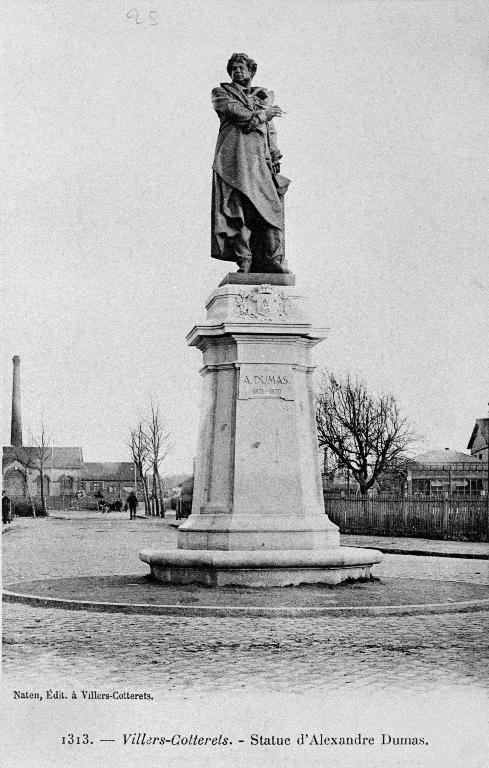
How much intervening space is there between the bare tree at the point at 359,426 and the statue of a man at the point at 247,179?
35.5 m

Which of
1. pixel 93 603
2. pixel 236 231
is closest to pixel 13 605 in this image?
pixel 93 603

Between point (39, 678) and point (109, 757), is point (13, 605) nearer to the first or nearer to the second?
point (39, 678)

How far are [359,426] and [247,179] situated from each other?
121 feet

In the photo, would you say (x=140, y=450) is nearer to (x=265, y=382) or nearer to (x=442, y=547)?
(x=442, y=547)

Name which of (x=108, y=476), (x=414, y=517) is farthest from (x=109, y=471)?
(x=414, y=517)

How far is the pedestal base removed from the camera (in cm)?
1143

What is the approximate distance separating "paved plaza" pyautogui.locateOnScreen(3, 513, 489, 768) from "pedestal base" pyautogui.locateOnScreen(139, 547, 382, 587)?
158 centimetres

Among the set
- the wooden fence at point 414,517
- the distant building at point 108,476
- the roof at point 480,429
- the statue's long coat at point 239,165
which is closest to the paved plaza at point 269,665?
the statue's long coat at point 239,165

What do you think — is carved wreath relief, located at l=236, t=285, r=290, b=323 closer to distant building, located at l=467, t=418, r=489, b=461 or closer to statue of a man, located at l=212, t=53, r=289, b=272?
statue of a man, located at l=212, t=53, r=289, b=272

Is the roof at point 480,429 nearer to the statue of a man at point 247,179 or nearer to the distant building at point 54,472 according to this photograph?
the distant building at point 54,472

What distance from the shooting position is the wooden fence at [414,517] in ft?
100.0

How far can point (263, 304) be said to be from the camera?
498 inches

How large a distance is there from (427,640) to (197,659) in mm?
2091

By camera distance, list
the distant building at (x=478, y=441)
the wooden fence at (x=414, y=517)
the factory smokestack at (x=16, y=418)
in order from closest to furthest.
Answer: the wooden fence at (x=414, y=517), the distant building at (x=478, y=441), the factory smokestack at (x=16, y=418)
